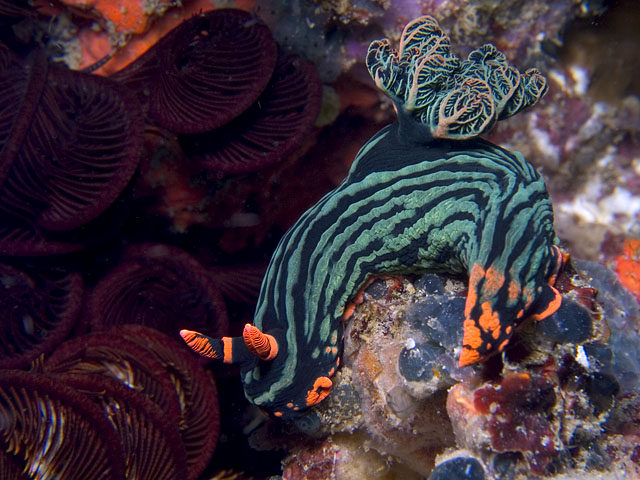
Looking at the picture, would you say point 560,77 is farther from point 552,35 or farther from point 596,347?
point 596,347

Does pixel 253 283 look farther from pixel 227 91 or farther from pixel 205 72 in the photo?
pixel 205 72

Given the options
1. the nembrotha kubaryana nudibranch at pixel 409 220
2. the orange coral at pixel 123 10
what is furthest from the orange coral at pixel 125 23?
the nembrotha kubaryana nudibranch at pixel 409 220

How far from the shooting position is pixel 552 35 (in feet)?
14.3

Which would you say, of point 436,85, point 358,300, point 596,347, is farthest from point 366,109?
point 596,347

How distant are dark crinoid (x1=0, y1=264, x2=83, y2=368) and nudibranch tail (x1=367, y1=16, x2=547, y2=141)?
273 centimetres

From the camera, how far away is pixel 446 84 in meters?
2.75

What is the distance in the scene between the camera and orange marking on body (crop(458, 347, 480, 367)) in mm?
2072

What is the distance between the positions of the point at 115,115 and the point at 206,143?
626 mm

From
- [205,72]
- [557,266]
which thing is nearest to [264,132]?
[205,72]

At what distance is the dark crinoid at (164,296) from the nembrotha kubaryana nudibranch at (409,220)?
0.52 m

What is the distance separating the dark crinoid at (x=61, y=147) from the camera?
9.23 feet

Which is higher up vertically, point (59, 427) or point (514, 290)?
point (514, 290)

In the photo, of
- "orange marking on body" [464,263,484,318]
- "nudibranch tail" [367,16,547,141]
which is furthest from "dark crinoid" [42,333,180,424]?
"nudibranch tail" [367,16,547,141]

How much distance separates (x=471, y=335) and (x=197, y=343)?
4.90 feet
